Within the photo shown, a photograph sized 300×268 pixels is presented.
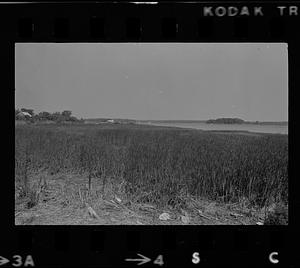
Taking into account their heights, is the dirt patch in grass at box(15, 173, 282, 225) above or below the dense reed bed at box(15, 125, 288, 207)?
below

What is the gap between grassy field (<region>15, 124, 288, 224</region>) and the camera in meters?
2.28
